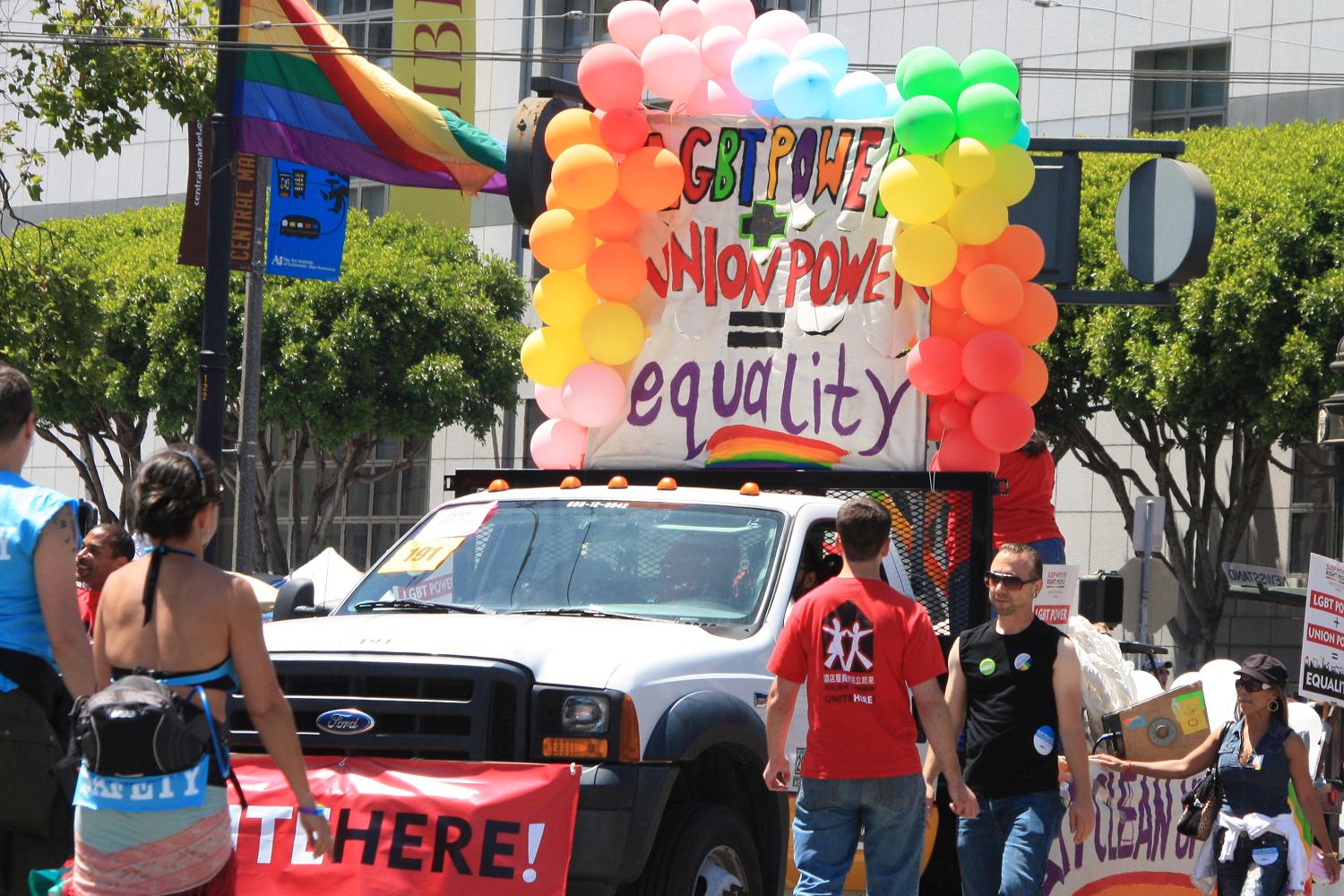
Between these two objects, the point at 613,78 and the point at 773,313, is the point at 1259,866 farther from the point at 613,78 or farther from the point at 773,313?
the point at 613,78

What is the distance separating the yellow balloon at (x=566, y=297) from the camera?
9883 mm

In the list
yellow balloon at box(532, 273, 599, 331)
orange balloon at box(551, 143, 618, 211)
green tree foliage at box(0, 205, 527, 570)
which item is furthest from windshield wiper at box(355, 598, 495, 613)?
green tree foliage at box(0, 205, 527, 570)

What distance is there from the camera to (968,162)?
9117mm

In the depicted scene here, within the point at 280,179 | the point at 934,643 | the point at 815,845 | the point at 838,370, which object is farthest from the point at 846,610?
the point at 280,179

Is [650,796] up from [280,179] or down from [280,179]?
down

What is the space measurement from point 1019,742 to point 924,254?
9.51 feet

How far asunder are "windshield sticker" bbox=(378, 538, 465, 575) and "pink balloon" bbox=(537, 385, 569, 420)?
77.2 inches

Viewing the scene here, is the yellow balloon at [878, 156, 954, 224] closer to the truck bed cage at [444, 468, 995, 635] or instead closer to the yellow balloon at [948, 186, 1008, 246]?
the yellow balloon at [948, 186, 1008, 246]

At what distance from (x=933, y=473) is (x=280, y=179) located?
1340 centimetres

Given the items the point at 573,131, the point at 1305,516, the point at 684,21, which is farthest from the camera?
the point at 1305,516

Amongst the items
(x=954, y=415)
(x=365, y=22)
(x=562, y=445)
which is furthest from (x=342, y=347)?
(x=954, y=415)

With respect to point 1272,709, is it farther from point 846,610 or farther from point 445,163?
point 445,163

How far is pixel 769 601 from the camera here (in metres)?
7.47

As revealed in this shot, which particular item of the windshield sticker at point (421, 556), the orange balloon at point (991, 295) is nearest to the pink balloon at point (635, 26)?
the orange balloon at point (991, 295)
